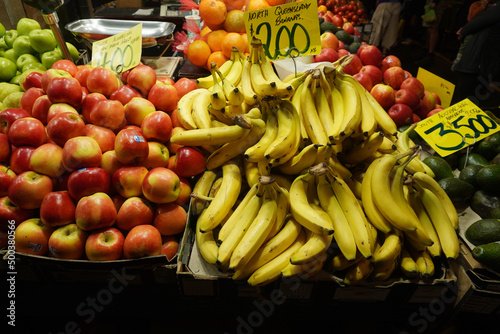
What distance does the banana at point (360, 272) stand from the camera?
1101 mm

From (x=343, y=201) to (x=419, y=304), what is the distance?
55 centimetres

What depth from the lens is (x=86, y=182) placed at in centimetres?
122

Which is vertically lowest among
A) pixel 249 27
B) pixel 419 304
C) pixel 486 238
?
pixel 419 304

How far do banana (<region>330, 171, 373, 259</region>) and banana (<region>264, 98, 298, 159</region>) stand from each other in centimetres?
23

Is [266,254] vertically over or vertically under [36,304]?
over

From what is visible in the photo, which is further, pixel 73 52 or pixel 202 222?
pixel 73 52

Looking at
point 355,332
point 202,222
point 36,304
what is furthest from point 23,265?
point 355,332

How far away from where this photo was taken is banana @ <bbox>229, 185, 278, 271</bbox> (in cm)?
104

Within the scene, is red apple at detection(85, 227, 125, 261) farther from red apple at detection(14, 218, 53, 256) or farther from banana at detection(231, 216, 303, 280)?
banana at detection(231, 216, 303, 280)

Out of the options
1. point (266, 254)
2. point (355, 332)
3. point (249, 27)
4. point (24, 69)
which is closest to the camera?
point (266, 254)

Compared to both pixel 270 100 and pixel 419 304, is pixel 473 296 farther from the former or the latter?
pixel 270 100

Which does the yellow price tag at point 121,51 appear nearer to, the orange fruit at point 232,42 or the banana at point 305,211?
the orange fruit at point 232,42

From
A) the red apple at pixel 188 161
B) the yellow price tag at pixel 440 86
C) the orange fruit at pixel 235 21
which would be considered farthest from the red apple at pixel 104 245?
the yellow price tag at pixel 440 86

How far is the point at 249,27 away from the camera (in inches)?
66.2
